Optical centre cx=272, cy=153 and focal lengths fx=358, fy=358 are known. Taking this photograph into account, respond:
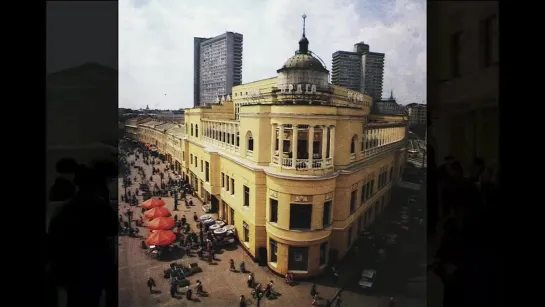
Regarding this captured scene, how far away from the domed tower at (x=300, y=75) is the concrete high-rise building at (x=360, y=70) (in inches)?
9.5

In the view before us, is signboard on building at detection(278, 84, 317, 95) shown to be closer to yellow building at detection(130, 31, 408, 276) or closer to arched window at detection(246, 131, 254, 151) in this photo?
yellow building at detection(130, 31, 408, 276)

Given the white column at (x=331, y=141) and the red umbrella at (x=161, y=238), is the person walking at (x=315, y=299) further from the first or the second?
the red umbrella at (x=161, y=238)

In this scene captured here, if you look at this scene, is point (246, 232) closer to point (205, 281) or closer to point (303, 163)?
point (205, 281)

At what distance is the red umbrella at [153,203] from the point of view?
123 inches

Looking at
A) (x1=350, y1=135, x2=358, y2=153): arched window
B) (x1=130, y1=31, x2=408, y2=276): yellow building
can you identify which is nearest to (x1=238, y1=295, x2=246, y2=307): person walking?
(x1=130, y1=31, x2=408, y2=276): yellow building

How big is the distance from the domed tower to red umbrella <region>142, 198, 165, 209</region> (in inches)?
56.9

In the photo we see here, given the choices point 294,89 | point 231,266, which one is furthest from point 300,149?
point 231,266

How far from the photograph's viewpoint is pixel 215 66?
3303 mm
